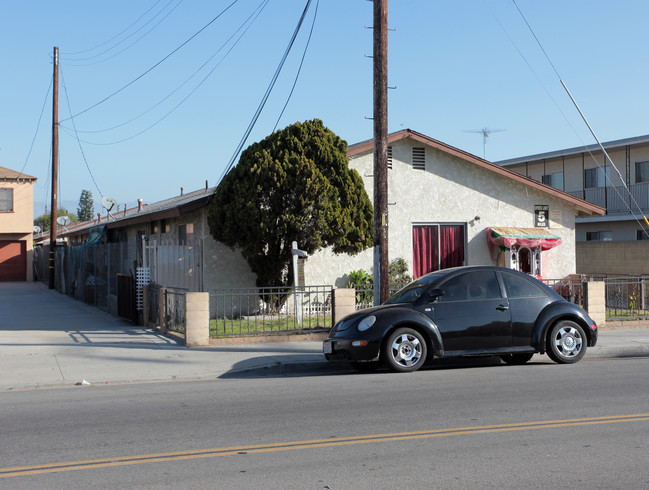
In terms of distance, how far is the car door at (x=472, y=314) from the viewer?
10.5 m

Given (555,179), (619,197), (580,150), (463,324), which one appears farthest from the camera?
(555,179)

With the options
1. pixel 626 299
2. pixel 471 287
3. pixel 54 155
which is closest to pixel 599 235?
pixel 626 299

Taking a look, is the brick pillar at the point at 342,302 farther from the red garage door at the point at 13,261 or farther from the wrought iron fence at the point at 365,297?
the red garage door at the point at 13,261

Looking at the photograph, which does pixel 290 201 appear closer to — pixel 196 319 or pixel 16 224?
pixel 196 319

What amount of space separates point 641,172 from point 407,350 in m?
22.0

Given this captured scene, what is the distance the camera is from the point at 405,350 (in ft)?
34.3

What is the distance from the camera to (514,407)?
7.74 meters

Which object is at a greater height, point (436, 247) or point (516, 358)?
point (436, 247)

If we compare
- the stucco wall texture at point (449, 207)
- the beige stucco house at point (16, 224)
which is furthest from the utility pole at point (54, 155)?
the stucco wall texture at point (449, 207)

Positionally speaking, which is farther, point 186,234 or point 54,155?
point 54,155

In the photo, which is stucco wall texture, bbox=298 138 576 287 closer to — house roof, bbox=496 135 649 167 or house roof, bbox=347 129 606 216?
house roof, bbox=347 129 606 216

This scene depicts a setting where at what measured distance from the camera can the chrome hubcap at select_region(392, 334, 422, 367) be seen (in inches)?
409

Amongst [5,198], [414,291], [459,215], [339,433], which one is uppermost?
[5,198]

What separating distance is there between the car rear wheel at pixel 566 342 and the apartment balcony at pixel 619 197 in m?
17.4
